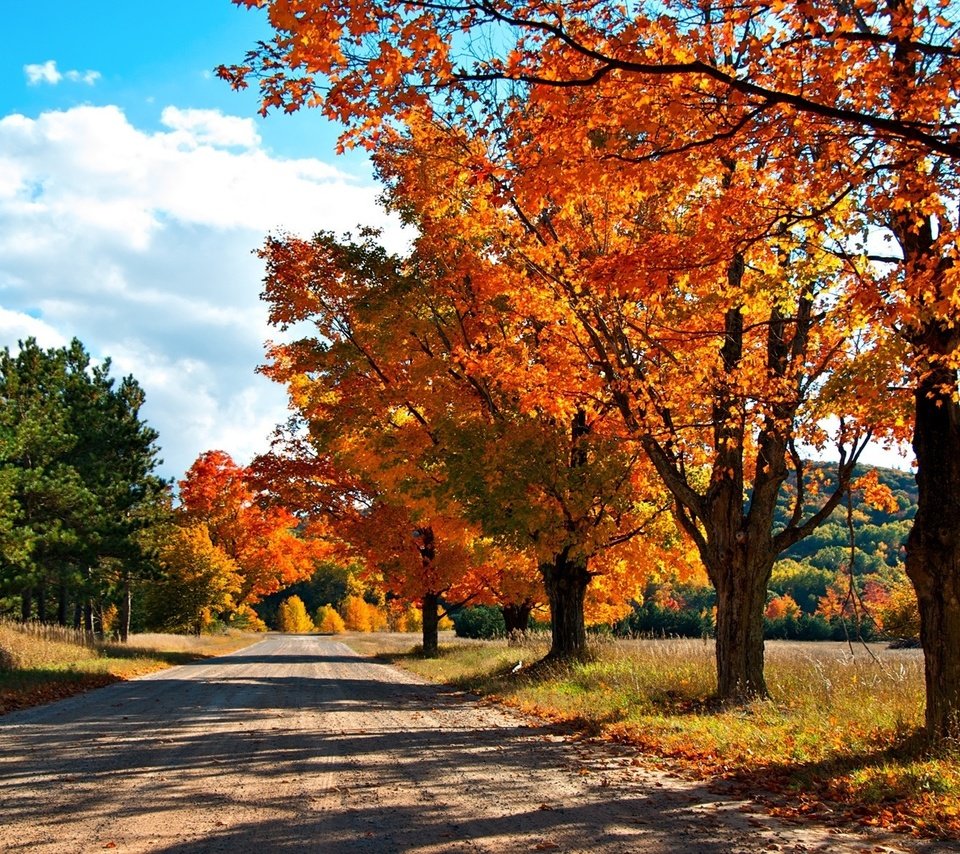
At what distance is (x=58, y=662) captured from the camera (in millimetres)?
22812

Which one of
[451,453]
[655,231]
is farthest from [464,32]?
[451,453]

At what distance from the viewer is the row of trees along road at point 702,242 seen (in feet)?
20.7

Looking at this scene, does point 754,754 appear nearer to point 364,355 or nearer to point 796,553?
point 364,355

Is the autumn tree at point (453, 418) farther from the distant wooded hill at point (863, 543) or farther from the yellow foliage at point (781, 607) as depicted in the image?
the distant wooded hill at point (863, 543)

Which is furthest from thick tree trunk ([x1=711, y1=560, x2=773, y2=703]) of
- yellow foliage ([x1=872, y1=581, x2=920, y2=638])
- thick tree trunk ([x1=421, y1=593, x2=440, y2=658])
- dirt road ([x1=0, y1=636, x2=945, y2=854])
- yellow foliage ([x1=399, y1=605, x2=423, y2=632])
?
yellow foliage ([x1=399, y1=605, x2=423, y2=632])

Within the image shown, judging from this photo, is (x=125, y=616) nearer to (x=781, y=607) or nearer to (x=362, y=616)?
(x=781, y=607)

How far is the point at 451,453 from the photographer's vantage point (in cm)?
1727

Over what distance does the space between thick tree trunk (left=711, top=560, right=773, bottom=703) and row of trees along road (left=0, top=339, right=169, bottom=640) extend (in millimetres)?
19911

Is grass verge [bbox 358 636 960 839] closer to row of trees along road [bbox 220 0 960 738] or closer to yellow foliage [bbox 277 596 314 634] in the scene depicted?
row of trees along road [bbox 220 0 960 738]

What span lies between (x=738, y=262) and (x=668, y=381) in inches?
84.2

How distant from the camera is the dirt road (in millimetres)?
5812

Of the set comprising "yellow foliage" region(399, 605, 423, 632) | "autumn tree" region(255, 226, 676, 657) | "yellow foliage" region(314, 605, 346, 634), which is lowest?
"yellow foliage" region(314, 605, 346, 634)

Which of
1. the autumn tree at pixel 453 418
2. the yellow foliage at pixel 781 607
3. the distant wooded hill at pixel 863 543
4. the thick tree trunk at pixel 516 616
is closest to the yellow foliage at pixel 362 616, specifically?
the distant wooded hill at pixel 863 543

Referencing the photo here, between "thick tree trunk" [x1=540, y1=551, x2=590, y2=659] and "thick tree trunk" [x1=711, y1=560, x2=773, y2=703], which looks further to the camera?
"thick tree trunk" [x1=540, y1=551, x2=590, y2=659]
